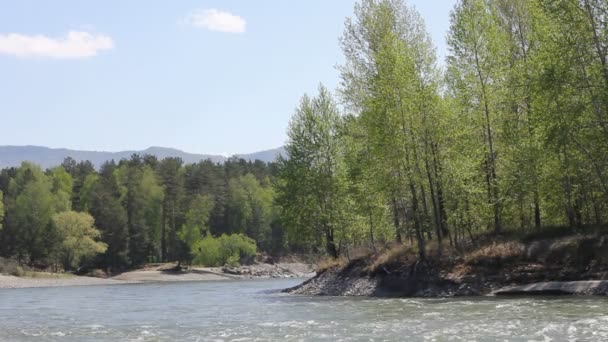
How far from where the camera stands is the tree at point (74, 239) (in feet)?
319

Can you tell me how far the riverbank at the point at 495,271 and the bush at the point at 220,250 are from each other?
72602mm

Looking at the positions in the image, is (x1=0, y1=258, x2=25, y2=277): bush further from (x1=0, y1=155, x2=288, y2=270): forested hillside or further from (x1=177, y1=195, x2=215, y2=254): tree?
(x1=177, y1=195, x2=215, y2=254): tree

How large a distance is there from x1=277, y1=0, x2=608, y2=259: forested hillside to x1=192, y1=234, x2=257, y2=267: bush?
66862 millimetres

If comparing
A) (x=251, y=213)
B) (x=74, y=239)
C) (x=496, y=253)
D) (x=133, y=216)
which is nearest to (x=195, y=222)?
(x=133, y=216)

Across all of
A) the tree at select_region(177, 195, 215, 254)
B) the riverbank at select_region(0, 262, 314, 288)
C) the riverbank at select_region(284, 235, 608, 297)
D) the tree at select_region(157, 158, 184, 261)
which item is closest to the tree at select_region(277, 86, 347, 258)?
the riverbank at select_region(284, 235, 608, 297)

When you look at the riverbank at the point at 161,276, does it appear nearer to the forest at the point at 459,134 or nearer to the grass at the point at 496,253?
the forest at the point at 459,134

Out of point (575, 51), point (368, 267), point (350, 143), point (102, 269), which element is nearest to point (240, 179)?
point (102, 269)

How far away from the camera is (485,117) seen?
34.6m

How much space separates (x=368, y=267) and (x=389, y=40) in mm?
13798

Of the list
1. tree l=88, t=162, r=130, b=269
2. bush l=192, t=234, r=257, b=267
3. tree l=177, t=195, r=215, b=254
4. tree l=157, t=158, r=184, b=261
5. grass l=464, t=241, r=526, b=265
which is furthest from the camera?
tree l=157, t=158, r=184, b=261

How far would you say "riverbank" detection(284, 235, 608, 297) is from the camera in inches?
1102

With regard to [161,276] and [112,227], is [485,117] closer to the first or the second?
[161,276]

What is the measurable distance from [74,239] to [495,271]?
3132 inches

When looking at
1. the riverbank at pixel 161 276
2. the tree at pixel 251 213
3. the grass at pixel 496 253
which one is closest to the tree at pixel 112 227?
the riverbank at pixel 161 276
